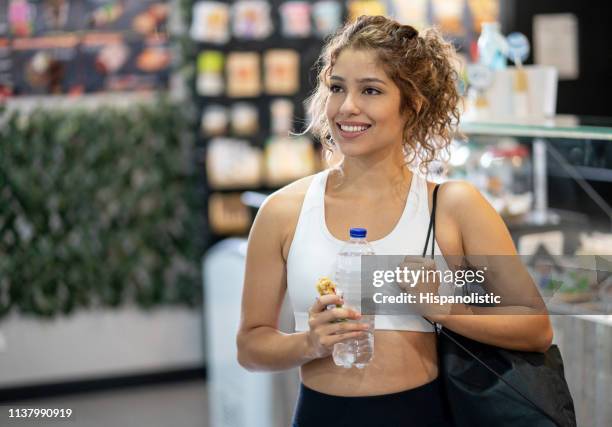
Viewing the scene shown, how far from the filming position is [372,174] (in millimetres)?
2102

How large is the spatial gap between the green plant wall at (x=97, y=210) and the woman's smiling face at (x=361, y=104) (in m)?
3.68

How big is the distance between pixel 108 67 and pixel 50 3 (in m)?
0.52

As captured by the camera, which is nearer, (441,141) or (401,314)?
(401,314)

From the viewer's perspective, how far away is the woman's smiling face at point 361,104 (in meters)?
2.00

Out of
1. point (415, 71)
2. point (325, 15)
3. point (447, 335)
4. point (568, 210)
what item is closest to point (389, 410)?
point (447, 335)

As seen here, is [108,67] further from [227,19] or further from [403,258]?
[403,258]

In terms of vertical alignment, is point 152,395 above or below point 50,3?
below

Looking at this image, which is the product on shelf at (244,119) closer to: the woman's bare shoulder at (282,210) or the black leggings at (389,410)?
the woman's bare shoulder at (282,210)

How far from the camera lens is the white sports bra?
1963 millimetres

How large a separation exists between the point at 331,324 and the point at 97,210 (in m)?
3.97

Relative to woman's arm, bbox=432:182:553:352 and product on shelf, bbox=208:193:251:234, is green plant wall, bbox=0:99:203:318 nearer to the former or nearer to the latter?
product on shelf, bbox=208:193:251:234

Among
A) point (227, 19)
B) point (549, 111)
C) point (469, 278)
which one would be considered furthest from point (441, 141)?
point (227, 19)

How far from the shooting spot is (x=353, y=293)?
1.93 meters

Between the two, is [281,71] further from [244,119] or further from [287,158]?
[287,158]
